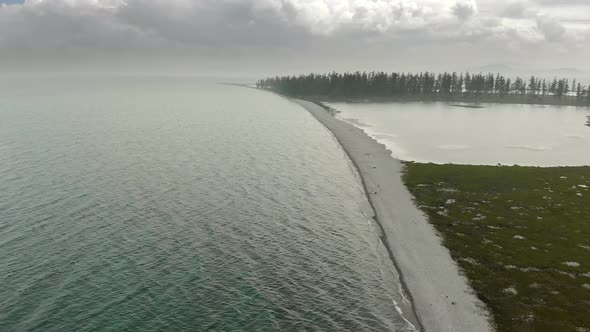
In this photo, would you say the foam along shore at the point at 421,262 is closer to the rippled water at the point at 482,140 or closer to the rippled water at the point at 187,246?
the rippled water at the point at 187,246

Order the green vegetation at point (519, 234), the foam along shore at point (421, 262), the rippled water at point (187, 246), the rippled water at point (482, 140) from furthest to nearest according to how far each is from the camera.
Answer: the rippled water at point (482, 140), the green vegetation at point (519, 234), the foam along shore at point (421, 262), the rippled water at point (187, 246)

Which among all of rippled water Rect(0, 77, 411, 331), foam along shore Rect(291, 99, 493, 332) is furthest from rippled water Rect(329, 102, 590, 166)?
rippled water Rect(0, 77, 411, 331)

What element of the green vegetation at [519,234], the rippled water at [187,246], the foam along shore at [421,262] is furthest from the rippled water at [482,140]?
the rippled water at [187,246]

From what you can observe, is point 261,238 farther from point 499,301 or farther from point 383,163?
point 383,163

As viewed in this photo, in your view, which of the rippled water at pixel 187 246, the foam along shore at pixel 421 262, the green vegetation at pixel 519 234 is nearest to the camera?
the rippled water at pixel 187 246

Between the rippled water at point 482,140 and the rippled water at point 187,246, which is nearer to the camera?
the rippled water at point 187,246

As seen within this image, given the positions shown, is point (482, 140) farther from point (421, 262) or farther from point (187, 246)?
point (187, 246)

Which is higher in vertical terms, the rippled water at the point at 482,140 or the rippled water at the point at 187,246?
the rippled water at the point at 482,140

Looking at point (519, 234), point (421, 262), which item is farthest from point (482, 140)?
point (421, 262)
